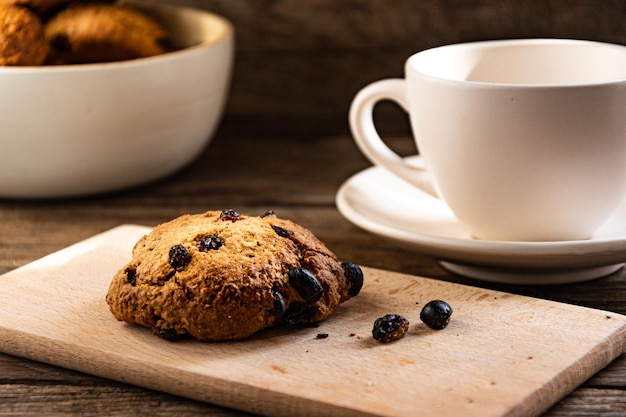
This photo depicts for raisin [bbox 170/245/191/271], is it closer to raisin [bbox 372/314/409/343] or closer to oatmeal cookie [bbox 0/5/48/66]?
raisin [bbox 372/314/409/343]

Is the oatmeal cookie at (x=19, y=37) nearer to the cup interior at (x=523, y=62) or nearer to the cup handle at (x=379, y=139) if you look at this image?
the cup handle at (x=379, y=139)

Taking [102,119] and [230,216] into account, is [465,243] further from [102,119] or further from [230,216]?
[102,119]

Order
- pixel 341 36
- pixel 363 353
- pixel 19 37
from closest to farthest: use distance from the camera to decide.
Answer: pixel 363 353, pixel 19 37, pixel 341 36

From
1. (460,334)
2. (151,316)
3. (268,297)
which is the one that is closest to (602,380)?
(460,334)

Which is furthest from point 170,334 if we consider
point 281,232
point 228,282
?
point 281,232

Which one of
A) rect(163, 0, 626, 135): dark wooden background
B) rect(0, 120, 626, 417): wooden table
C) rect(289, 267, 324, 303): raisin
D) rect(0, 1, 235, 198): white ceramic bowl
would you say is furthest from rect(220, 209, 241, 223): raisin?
rect(163, 0, 626, 135): dark wooden background

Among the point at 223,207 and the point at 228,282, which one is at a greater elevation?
the point at 228,282
